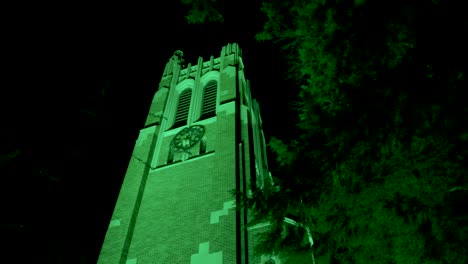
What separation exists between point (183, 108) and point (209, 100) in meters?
1.47

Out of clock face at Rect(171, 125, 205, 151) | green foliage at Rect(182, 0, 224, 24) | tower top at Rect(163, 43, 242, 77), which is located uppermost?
tower top at Rect(163, 43, 242, 77)

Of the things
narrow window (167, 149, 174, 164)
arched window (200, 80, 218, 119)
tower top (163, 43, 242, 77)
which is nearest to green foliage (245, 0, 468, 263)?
narrow window (167, 149, 174, 164)

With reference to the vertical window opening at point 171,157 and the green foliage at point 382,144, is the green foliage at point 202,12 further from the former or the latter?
the vertical window opening at point 171,157

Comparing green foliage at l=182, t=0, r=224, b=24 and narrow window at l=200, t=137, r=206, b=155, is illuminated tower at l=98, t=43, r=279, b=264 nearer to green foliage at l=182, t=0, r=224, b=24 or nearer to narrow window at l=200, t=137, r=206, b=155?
narrow window at l=200, t=137, r=206, b=155

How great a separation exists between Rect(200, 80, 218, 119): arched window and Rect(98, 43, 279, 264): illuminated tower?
6 cm

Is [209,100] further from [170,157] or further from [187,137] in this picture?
[170,157]

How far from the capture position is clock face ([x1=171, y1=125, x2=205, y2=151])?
51.9ft

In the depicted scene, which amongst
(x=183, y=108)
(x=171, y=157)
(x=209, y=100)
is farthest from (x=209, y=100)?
(x=171, y=157)

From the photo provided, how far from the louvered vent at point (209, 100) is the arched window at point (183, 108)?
94 cm

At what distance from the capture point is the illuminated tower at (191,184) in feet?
36.9

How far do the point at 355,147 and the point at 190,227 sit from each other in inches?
282

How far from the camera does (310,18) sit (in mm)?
6844

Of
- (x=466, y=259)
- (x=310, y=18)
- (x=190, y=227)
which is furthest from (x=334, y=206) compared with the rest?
(x=190, y=227)

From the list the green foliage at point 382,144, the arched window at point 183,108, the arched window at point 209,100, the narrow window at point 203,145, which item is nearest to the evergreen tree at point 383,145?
the green foliage at point 382,144
